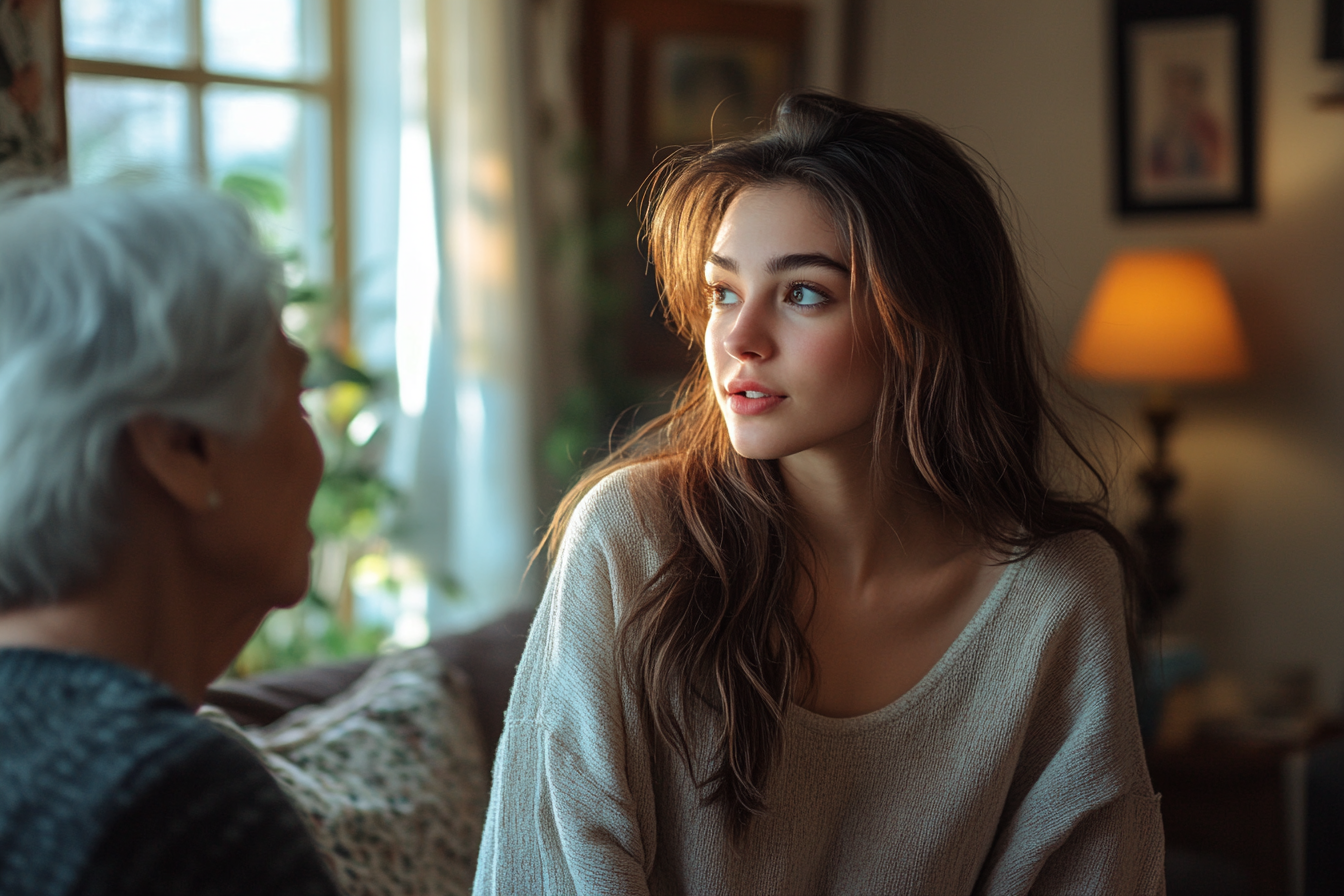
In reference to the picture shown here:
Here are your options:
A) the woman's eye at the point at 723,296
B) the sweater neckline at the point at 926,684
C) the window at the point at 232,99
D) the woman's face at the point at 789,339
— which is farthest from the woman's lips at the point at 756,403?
the window at the point at 232,99

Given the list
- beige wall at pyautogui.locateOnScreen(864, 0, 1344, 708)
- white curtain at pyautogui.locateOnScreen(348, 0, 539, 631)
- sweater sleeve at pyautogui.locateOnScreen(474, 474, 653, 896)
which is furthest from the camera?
beige wall at pyautogui.locateOnScreen(864, 0, 1344, 708)

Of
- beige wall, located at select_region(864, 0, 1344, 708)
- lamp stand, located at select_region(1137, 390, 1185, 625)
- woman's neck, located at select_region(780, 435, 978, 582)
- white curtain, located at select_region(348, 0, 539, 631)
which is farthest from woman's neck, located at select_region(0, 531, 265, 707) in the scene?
lamp stand, located at select_region(1137, 390, 1185, 625)

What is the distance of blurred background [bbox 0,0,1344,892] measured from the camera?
2828 millimetres

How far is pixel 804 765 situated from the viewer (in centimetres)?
132

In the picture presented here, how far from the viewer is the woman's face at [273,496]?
2.76ft

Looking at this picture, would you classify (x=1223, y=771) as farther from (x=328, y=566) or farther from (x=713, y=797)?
(x=328, y=566)

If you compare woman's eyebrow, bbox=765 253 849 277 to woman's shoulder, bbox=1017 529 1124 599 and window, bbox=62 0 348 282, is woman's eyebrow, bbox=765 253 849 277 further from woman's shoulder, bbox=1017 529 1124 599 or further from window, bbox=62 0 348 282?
window, bbox=62 0 348 282

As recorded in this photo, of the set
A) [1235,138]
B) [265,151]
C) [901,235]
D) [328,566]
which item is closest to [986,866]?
[901,235]

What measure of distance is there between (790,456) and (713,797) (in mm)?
392

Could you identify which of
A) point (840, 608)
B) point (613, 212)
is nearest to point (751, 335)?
point (840, 608)

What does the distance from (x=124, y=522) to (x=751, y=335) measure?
2.15 ft

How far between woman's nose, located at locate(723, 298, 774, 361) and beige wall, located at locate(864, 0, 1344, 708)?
84.3 inches

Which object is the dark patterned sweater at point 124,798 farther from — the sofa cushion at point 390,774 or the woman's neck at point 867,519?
the woman's neck at point 867,519

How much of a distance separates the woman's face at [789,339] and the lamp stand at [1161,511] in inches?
92.7
